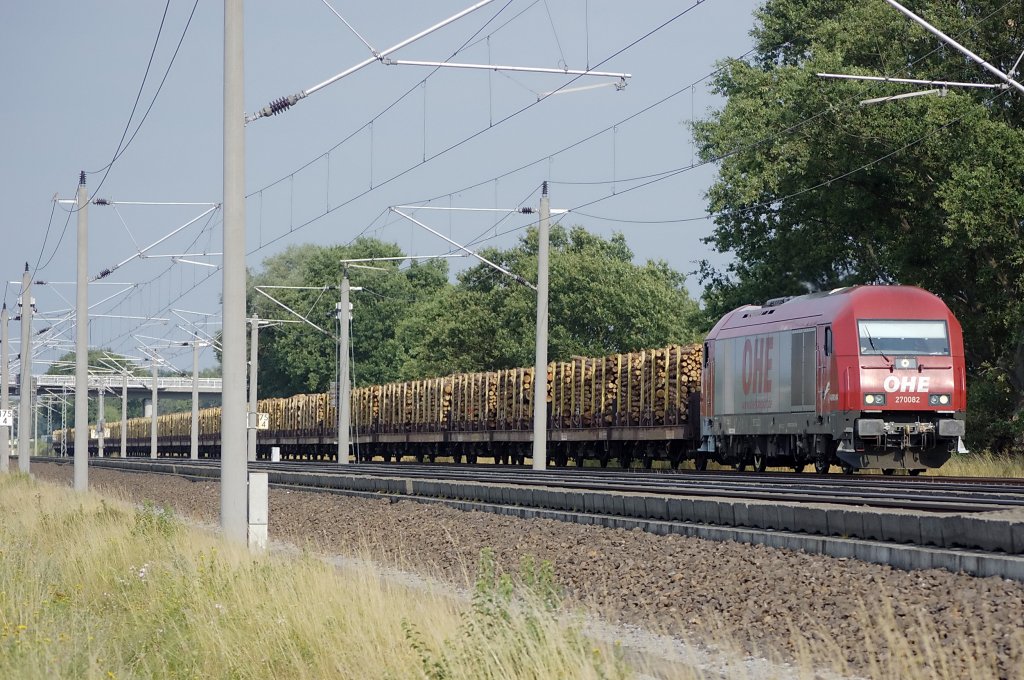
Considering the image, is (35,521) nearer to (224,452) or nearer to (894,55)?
(224,452)

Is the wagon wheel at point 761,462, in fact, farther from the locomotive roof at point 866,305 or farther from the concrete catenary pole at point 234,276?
the concrete catenary pole at point 234,276

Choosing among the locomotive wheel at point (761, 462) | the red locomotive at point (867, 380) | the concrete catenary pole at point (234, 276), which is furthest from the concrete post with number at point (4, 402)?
the concrete catenary pole at point (234, 276)

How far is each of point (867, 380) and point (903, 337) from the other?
1.43 metres

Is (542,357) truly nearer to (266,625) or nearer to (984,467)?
(984,467)

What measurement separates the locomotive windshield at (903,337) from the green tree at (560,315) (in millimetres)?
53320

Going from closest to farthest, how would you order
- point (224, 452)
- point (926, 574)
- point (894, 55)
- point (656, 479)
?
point (926, 574), point (224, 452), point (656, 479), point (894, 55)

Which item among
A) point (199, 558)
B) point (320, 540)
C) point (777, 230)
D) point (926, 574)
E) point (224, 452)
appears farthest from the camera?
point (777, 230)

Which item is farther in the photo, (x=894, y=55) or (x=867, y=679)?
(x=894, y=55)

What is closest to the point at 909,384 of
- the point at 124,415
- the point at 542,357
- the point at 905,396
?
the point at 905,396

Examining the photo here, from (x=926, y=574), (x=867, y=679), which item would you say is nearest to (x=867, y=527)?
(x=926, y=574)

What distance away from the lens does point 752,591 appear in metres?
11.8

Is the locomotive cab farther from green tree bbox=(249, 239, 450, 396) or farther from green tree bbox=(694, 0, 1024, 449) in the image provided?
green tree bbox=(249, 239, 450, 396)

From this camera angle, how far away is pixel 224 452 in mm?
16047

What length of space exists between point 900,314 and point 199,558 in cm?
1822
